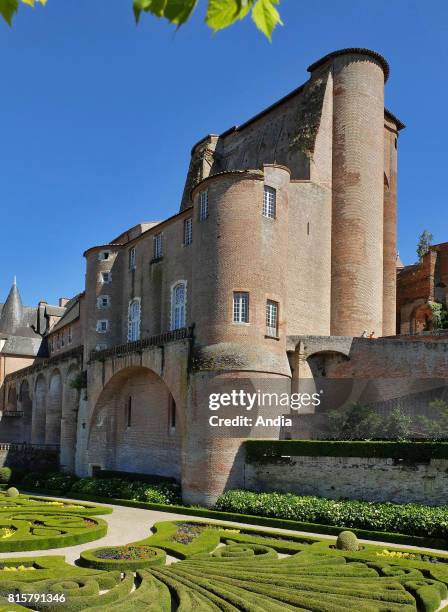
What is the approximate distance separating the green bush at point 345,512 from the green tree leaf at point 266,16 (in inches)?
690

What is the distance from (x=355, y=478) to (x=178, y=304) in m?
13.5

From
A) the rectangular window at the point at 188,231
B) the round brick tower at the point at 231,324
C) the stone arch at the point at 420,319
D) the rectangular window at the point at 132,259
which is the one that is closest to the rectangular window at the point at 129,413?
the rectangular window at the point at 132,259

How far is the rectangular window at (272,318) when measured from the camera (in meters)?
27.5

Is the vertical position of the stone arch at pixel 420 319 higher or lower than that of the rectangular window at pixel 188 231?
lower

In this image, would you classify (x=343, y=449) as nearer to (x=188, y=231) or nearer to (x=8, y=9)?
(x=188, y=231)

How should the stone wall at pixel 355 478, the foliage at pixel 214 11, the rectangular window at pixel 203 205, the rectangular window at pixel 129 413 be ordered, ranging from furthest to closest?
the rectangular window at pixel 129 413, the rectangular window at pixel 203 205, the stone wall at pixel 355 478, the foliage at pixel 214 11

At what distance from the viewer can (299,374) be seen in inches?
1122

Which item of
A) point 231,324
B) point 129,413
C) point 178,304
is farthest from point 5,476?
point 231,324

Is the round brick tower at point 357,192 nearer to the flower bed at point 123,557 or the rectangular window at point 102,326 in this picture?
the rectangular window at point 102,326

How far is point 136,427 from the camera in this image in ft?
112

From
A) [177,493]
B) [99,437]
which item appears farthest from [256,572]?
[99,437]

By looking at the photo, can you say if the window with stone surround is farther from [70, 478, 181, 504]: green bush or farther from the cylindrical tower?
[70, 478, 181, 504]: green bush

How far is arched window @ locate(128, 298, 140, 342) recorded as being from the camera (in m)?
36.3

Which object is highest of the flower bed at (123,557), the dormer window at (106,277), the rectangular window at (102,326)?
the dormer window at (106,277)
